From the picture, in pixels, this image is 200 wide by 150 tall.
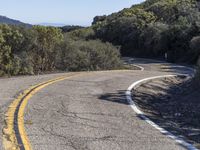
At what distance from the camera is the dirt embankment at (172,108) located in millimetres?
10773

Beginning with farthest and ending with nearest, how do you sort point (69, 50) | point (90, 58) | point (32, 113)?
A: point (90, 58)
point (69, 50)
point (32, 113)

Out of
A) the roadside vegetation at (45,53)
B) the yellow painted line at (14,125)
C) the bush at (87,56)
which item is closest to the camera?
the yellow painted line at (14,125)

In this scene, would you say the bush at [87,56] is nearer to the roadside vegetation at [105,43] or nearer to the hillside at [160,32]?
the roadside vegetation at [105,43]

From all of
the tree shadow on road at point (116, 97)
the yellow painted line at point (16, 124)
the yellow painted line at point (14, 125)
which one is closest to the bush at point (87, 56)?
the tree shadow on road at point (116, 97)

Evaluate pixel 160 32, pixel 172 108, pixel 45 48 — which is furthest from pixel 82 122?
pixel 160 32

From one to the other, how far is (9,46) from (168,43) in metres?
37.5

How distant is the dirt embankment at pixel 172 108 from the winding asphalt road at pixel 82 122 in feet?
1.80

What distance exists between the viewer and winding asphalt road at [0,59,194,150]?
8.63 m

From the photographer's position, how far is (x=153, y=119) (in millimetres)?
11906

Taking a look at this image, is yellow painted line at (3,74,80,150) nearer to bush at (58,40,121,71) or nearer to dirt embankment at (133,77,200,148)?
dirt embankment at (133,77,200,148)

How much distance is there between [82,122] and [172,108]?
4671 millimetres

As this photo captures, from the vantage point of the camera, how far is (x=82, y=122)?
1067 centimetres

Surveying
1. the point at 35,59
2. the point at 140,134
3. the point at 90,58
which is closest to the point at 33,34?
the point at 35,59

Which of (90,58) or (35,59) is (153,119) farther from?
(90,58)
